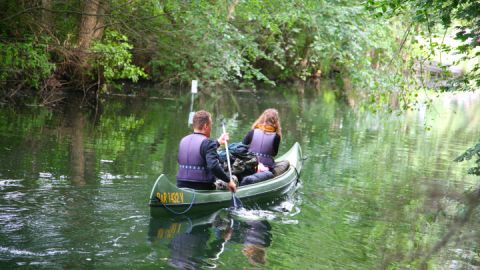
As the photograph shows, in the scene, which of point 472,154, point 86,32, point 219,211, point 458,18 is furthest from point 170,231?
point 86,32

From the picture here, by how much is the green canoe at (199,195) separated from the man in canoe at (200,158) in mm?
182

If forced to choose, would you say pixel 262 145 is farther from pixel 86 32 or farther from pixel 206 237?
pixel 86 32

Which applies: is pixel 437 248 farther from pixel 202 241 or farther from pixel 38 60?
pixel 38 60

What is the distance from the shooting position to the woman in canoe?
31.3 ft

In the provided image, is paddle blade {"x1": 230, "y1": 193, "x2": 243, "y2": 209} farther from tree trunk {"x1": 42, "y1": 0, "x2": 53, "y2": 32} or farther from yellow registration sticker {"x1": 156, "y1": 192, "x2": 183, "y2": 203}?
tree trunk {"x1": 42, "y1": 0, "x2": 53, "y2": 32}

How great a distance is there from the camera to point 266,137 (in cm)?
955

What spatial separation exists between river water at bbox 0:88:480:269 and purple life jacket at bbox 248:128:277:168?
0.82 metres

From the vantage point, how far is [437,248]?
2072mm

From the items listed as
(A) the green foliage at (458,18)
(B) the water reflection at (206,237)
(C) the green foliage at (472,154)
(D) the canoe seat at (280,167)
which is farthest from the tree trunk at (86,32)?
(C) the green foliage at (472,154)

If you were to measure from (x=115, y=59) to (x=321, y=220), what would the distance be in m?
12.0

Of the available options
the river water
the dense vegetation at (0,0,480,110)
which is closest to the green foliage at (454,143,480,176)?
the river water

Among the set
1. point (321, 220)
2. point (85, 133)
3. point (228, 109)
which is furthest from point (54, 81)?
point (321, 220)

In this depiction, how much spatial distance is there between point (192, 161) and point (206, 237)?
107 centimetres

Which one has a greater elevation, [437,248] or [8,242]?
[437,248]
